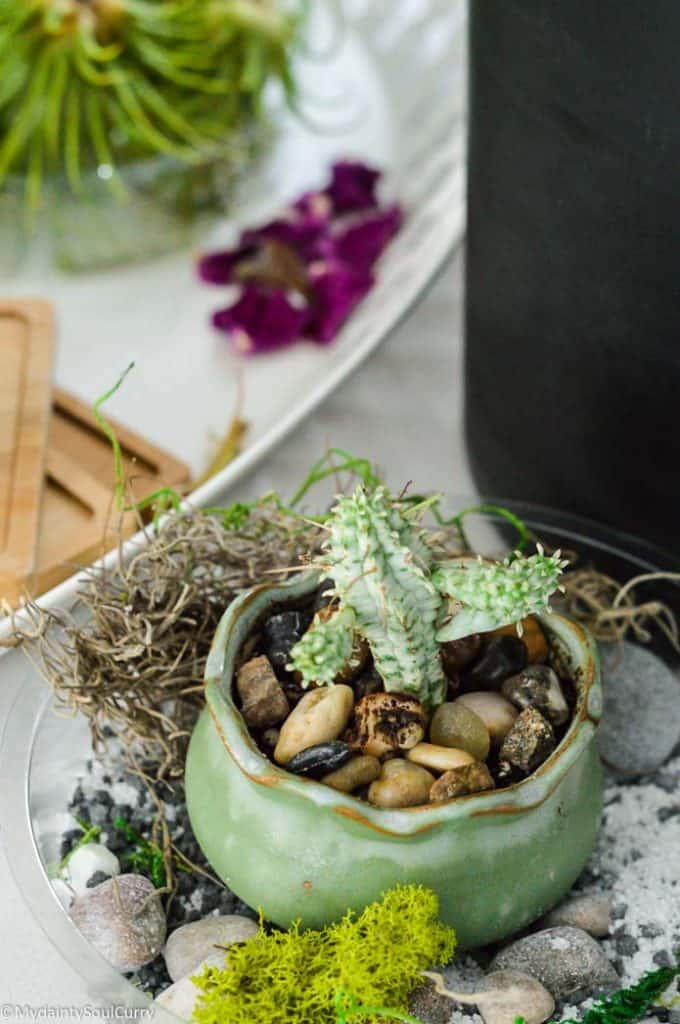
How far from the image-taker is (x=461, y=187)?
3.14 feet

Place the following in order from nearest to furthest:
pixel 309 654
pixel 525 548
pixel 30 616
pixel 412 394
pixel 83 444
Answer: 1. pixel 309 654
2. pixel 30 616
3. pixel 525 548
4. pixel 83 444
5. pixel 412 394

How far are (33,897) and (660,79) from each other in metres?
0.39

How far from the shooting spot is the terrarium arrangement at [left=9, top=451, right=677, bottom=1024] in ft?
1.44

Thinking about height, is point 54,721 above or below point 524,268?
below

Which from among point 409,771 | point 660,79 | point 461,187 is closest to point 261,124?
point 461,187

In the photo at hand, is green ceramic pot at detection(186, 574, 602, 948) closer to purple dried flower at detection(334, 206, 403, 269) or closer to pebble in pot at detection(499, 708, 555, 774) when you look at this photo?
pebble in pot at detection(499, 708, 555, 774)

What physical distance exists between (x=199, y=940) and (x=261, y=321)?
515 mm

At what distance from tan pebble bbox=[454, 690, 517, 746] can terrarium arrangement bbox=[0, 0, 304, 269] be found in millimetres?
555

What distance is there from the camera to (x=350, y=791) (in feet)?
1.52

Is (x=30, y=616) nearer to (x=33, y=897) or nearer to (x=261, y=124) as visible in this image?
(x=33, y=897)

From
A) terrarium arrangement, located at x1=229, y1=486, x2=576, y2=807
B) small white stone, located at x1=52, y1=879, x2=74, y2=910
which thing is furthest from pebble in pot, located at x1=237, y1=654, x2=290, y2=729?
small white stone, located at x1=52, y1=879, x2=74, y2=910

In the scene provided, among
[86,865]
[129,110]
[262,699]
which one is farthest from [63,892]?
[129,110]

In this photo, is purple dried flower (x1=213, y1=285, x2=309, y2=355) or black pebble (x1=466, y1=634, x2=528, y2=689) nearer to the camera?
black pebble (x1=466, y1=634, x2=528, y2=689)

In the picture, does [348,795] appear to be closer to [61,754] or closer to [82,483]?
[61,754]
